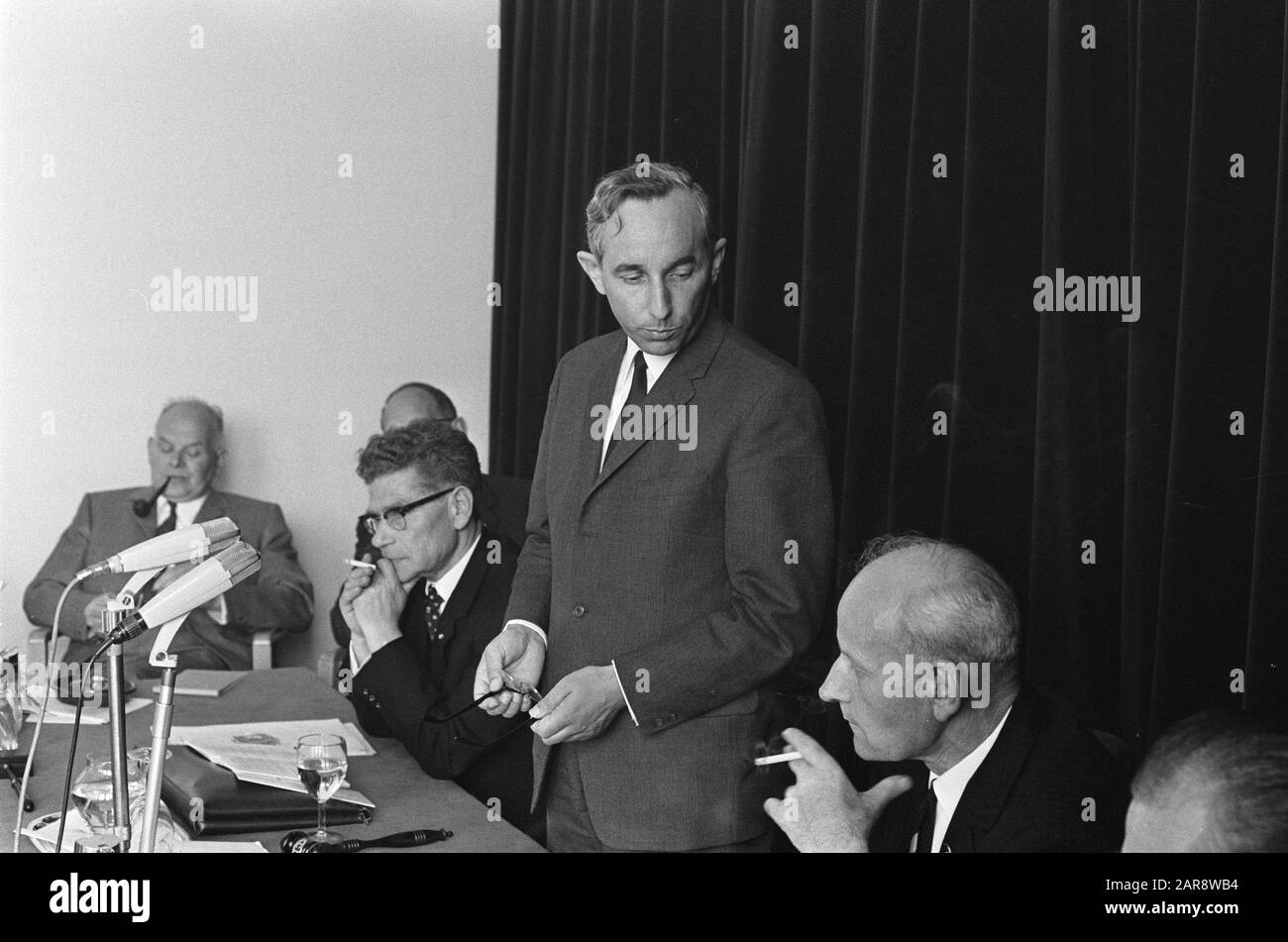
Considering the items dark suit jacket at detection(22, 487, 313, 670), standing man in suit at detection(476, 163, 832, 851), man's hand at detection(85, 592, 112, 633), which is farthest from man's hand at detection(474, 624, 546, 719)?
dark suit jacket at detection(22, 487, 313, 670)

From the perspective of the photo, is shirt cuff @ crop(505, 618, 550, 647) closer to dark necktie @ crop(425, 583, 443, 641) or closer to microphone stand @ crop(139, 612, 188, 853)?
dark necktie @ crop(425, 583, 443, 641)

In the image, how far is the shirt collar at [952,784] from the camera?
5.30ft

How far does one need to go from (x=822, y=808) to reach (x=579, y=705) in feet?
1.56

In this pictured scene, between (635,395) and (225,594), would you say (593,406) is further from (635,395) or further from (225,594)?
(225,594)

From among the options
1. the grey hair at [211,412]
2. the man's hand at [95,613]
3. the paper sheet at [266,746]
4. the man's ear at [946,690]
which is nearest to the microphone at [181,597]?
the paper sheet at [266,746]

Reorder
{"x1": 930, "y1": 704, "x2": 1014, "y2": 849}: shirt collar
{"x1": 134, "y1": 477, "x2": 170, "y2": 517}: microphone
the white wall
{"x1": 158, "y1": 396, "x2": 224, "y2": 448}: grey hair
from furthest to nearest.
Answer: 1. the white wall
2. {"x1": 158, "y1": 396, "x2": 224, "y2": 448}: grey hair
3. {"x1": 134, "y1": 477, "x2": 170, "y2": 517}: microphone
4. {"x1": 930, "y1": 704, "x2": 1014, "y2": 849}: shirt collar

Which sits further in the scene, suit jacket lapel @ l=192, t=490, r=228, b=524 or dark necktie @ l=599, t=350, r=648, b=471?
suit jacket lapel @ l=192, t=490, r=228, b=524

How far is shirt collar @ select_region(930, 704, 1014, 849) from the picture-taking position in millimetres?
1616

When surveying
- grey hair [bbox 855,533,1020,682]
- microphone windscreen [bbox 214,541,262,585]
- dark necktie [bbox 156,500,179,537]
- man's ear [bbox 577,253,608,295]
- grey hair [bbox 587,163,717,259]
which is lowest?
dark necktie [bbox 156,500,179,537]

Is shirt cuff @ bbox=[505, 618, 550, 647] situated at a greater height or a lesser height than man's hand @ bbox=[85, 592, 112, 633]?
greater

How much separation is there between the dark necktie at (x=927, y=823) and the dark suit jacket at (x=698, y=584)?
1.20 feet

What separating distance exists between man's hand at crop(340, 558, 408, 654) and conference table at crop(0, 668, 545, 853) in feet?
0.60

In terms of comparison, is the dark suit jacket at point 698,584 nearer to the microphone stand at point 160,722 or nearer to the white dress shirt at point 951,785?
the white dress shirt at point 951,785

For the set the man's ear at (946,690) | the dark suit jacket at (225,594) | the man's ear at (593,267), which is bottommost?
the dark suit jacket at (225,594)
